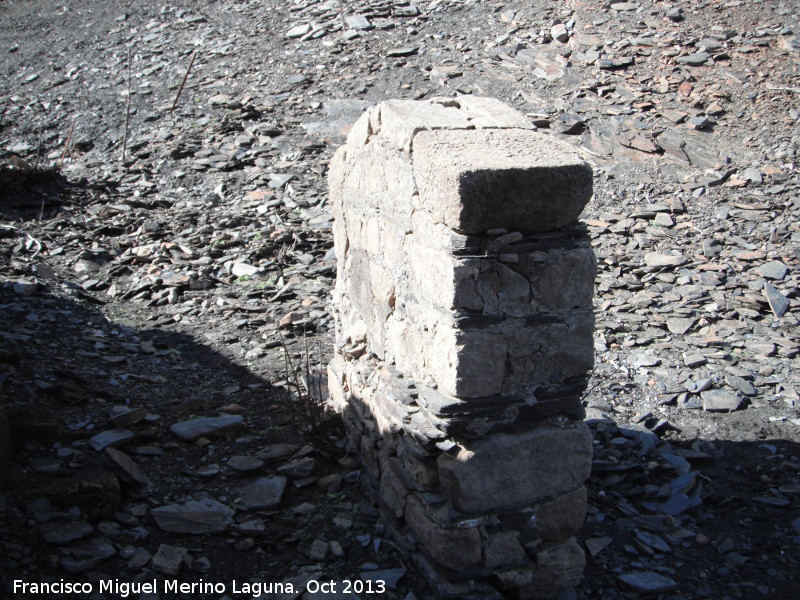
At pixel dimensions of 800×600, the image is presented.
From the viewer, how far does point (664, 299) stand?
16.6 ft

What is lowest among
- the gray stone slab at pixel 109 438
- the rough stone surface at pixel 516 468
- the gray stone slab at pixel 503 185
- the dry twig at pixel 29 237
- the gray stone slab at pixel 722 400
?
the gray stone slab at pixel 722 400

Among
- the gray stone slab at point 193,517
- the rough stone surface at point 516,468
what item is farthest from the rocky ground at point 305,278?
the rough stone surface at point 516,468

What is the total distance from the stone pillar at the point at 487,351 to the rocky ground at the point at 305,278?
0.94ft

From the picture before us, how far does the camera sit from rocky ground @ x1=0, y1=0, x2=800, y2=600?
2.89 m

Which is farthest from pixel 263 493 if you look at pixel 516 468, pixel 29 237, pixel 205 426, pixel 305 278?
pixel 29 237

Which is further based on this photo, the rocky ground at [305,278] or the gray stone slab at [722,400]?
the gray stone slab at [722,400]

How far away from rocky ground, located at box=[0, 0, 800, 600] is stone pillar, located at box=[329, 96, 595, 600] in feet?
0.94

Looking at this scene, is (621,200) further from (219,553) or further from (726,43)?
(219,553)

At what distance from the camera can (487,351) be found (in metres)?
2.36

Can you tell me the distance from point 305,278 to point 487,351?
11.5 feet

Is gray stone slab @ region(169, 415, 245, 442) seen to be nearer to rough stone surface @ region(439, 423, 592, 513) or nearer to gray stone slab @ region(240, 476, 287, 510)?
gray stone slab @ region(240, 476, 287, 510)

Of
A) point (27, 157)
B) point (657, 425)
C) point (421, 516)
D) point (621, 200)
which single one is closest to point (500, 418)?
point (421, 516)

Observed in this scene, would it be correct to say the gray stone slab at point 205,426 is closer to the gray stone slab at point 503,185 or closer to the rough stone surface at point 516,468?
the rough stone surface at point 516,468

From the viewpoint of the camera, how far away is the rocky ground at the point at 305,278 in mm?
2893
